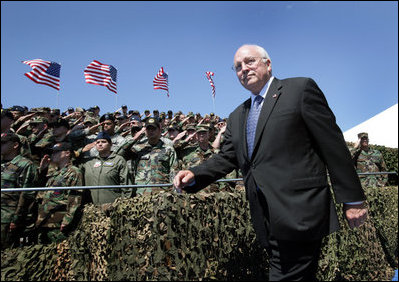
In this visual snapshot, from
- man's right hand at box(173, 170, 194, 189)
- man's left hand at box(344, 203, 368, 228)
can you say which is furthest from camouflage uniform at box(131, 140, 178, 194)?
man's left hand at box(344, 203, 368, 228)

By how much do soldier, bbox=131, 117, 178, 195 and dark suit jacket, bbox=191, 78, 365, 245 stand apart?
3756 millimetres

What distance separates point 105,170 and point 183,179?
141 inches

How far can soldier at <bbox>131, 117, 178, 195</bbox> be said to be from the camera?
5688 millimetres

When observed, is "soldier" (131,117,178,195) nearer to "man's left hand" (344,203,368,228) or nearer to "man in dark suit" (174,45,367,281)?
"man in dark suit" (174,45,367,281)

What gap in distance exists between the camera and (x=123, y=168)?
560 cm

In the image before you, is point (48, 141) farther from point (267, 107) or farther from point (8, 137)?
point (267, 107)

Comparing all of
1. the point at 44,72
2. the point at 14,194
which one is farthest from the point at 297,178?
the point at 44,72

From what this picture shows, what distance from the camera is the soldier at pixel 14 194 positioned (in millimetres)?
3051

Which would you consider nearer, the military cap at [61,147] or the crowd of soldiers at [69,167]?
the crowd of soldiers at [69,167]

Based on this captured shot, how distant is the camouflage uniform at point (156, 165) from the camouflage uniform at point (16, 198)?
1.85 meters

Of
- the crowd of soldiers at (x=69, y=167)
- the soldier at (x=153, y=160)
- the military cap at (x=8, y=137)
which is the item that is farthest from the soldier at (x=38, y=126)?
the soldier at (x=153, y=160)

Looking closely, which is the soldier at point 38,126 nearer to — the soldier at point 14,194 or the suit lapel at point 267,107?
the soldier at point 14,194

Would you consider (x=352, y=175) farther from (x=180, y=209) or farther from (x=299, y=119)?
(x=180, y=209)

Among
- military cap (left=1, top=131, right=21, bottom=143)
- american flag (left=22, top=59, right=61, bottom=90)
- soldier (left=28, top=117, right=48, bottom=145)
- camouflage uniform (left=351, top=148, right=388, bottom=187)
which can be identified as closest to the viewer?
military cap (left=1, top=131, right=21, bottom=143)
